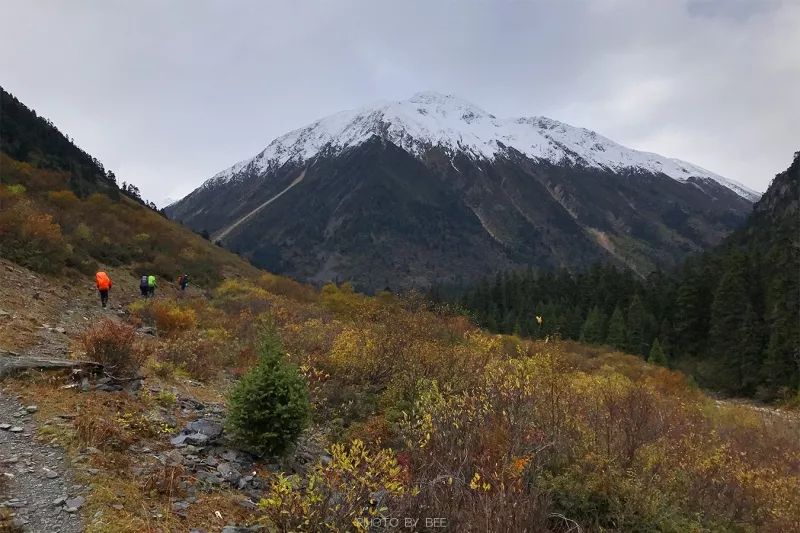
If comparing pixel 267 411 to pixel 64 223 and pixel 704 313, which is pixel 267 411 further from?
pixel 704 313

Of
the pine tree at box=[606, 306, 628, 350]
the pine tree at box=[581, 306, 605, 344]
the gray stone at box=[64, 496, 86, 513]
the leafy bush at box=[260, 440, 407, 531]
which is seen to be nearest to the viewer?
A: the leafy bush at box=[260, 440, 407, 531]

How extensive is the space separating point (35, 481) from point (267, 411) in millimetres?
2321

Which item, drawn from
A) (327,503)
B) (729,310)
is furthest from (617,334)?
(327,503)

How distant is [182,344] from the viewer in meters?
11.2

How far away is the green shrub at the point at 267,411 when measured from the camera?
20.4 ft

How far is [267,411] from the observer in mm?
6168

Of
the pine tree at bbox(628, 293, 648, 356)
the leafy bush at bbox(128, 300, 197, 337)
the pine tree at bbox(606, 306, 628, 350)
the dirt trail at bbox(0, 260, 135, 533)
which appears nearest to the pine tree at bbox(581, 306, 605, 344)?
the pine tree at bbox(606, 306, 628, 350)

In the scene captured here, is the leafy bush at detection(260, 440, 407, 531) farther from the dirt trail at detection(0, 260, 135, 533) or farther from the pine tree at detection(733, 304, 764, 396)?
the pine tree at detection(733, 304, 764, 396)

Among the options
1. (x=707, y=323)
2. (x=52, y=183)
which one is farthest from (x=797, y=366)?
(x=52, y=183)

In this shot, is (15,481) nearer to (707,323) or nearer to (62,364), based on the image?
(62,364)

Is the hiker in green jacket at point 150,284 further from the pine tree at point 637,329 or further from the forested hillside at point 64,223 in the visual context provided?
the pine tree at point 637,329

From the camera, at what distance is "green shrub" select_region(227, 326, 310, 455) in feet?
20.4

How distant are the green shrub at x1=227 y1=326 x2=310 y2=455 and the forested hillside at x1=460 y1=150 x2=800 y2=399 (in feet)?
48.5

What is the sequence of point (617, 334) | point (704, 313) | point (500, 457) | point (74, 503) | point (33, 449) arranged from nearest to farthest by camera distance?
point (74, 503), point (33, 449), point (500, 457), point (617, 334), point (704, 313)
